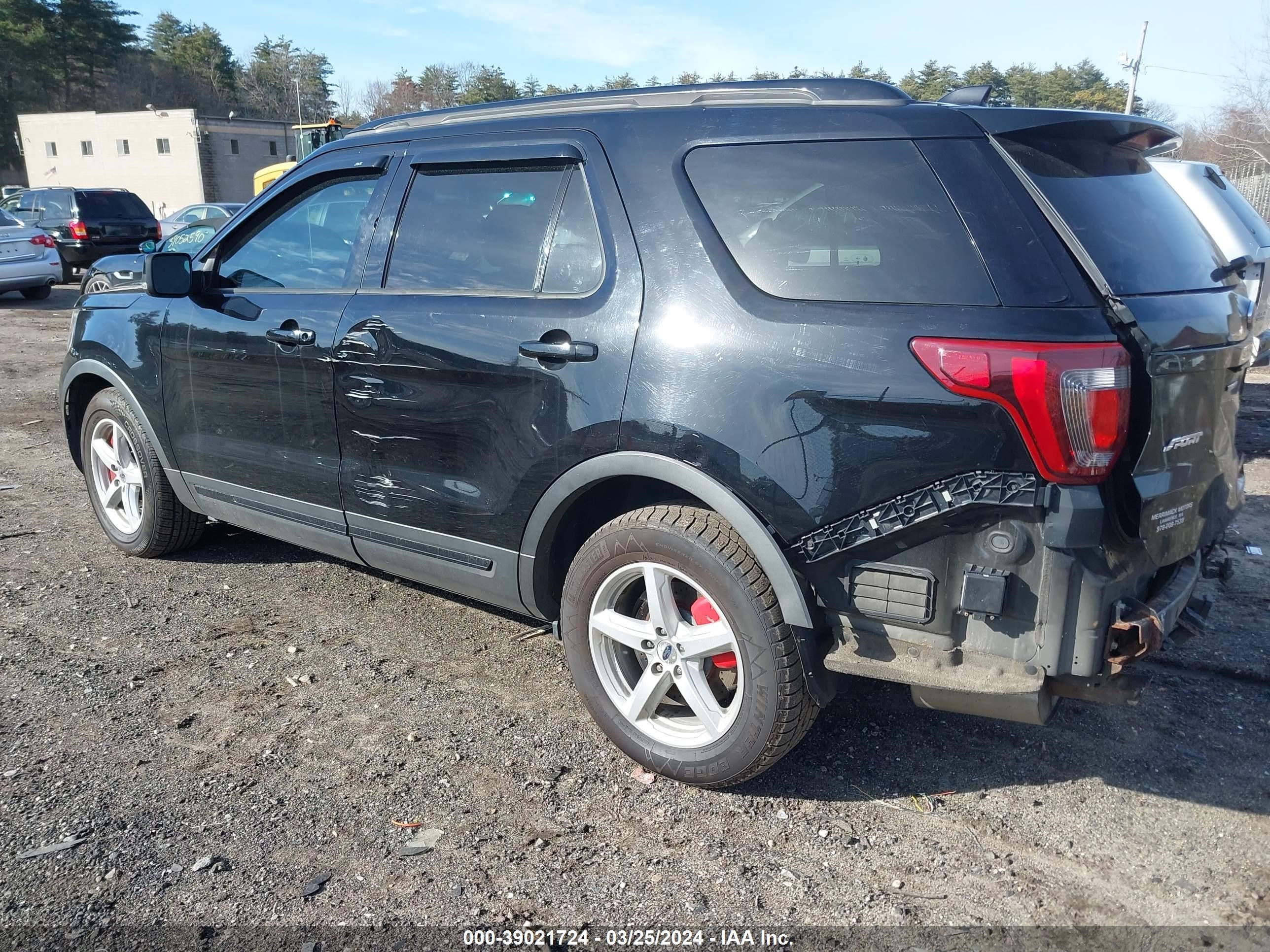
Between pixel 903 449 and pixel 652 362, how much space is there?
31.8 inches

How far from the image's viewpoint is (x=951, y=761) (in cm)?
331

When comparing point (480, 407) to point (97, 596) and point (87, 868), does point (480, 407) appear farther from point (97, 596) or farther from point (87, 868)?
point (97, 596)

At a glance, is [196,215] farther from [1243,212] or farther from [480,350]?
[480,350]

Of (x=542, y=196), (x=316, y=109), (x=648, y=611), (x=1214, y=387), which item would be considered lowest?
(x=648, y=611)

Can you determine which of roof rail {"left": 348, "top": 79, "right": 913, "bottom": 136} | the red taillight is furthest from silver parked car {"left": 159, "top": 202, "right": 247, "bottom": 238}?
the red taillight

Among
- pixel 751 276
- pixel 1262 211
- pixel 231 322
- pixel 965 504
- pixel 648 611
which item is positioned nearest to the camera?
pixel 965 504

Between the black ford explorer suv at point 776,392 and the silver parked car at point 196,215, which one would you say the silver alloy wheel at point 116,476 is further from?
the silver parked car at point 196,215

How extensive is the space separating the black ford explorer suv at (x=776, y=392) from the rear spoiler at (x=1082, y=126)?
0.01 meters

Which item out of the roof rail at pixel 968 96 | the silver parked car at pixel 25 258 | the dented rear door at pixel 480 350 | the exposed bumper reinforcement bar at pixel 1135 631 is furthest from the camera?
the silver parked car at pixel 25 258

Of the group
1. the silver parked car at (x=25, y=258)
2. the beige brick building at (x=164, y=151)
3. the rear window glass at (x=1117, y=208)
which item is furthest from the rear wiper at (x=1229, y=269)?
the beige brick building at (x=164, y=151)

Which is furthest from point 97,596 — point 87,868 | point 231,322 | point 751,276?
point 751,276

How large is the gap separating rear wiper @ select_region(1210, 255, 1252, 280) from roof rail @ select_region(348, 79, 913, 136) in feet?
3.69

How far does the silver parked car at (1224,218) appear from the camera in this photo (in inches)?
260

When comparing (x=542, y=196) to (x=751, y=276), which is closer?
(x=751, y=276)
